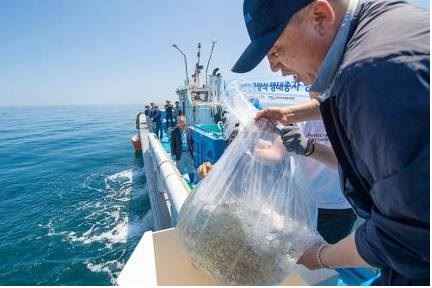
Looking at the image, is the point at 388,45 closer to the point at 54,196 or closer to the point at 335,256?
the point at 335,256

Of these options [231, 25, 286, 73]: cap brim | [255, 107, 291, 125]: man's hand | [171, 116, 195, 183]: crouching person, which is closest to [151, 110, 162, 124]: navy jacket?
[171, 116, 195, 183]: crouching person

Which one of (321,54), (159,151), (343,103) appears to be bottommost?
(159,151)

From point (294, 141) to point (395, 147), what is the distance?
78cm

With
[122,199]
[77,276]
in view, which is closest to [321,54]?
[77,276]

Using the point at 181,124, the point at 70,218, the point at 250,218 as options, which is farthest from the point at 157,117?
the point at 250,218

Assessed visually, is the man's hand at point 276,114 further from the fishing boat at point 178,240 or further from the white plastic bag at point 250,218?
the fishing boat at point 178,240

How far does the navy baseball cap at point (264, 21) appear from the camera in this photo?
712 millimetres

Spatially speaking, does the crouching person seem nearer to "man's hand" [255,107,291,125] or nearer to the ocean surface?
the ocean surface

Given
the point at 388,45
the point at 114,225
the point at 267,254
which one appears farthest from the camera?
the point at 114,225

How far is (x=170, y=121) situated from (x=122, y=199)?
6026 millimetres

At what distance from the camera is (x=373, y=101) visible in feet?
1.53

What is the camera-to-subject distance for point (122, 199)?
7.91 metres

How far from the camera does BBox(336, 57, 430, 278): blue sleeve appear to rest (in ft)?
1.44

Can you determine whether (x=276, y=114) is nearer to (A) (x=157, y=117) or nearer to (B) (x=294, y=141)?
(B) (x=294, y=141)
